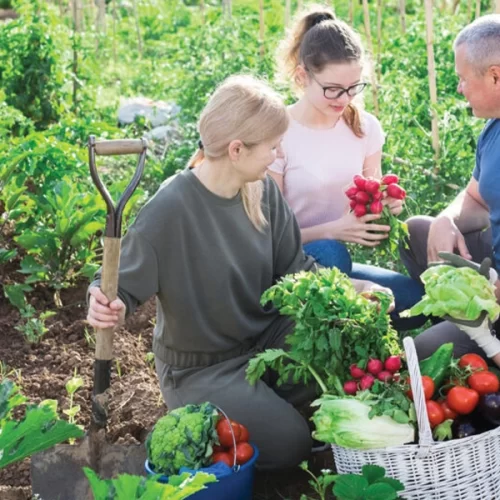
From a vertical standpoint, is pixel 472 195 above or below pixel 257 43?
below

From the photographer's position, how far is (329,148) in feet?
13.6

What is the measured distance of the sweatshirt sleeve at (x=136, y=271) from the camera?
131 inches

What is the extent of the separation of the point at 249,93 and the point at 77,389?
1421 millimetres

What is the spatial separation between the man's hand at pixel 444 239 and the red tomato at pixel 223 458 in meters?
1.15

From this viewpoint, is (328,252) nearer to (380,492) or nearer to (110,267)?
(110,267)

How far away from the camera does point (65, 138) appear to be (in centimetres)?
535

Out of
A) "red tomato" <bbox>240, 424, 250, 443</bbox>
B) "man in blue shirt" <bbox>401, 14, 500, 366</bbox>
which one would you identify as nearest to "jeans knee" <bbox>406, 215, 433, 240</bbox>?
"man in blue shirt" <bbox>401, 14, 500, 366</bbox>

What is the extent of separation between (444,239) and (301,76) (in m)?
0.84

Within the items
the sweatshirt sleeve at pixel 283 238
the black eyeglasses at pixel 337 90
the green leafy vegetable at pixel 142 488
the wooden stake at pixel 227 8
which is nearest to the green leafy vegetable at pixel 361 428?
the green leafy vegetable at pixel 142 488

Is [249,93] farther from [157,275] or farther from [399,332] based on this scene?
[399,332]

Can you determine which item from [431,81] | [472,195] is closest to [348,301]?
[472,195]

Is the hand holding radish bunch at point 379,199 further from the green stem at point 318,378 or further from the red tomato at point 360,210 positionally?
the green stem at point 318,378

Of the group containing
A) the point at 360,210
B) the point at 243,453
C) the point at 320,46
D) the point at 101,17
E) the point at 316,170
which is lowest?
the point at 243,453

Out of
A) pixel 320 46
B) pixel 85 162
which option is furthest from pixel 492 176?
pixel 85 162
